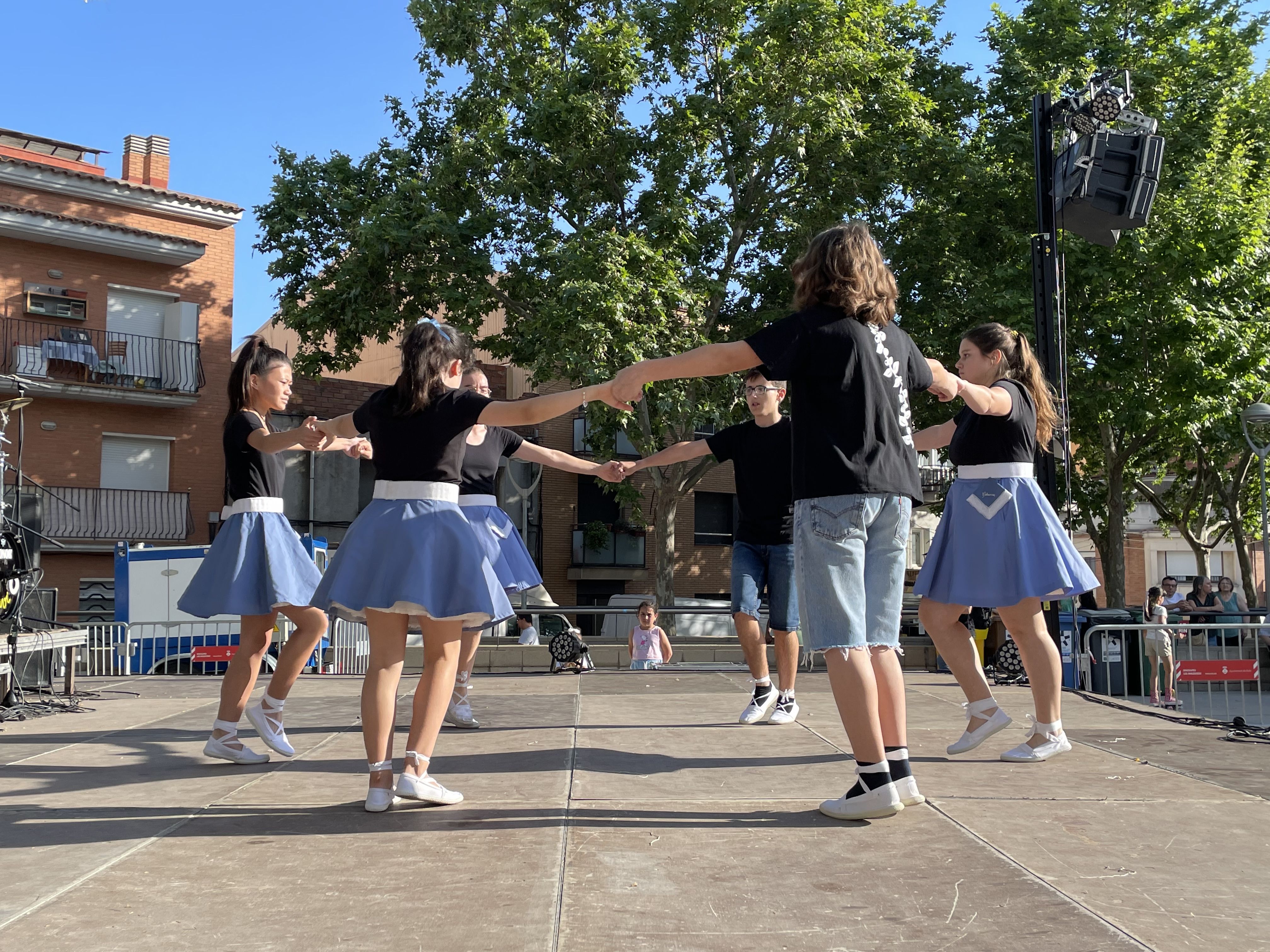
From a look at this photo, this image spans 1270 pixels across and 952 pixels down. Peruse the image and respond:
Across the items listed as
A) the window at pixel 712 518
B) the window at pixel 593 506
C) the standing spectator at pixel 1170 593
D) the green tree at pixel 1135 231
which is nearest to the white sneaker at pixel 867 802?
the standing spectator at pixel 1170 593

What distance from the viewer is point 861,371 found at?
12.7ft

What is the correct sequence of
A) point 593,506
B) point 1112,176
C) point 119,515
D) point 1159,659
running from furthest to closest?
1. point 593,506
2. point 119,515
3. point 1159,659
4. point 1112,176

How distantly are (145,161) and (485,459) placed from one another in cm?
2807

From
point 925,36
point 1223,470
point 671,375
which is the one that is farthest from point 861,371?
point 1223,470

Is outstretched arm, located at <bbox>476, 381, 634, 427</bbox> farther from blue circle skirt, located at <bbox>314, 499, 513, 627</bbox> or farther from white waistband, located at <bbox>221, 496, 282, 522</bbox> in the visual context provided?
white waistband, located at <bbox>221, 496, 282, 522</bbox>

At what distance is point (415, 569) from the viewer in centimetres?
389

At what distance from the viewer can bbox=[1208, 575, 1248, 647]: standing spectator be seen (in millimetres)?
12969

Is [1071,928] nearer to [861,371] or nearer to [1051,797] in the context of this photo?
[1051,797]

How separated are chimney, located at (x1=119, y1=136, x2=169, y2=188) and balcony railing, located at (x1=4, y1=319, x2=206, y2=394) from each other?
4.87m

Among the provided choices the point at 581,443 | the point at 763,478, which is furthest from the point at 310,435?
the point at 581,443

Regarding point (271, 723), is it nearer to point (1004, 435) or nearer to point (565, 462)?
point (565, 462)

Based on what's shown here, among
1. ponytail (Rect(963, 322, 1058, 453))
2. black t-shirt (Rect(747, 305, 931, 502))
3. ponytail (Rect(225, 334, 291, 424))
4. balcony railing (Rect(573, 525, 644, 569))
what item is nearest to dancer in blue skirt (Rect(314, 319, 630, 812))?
black t-shirt (Rect(747, 305, 931, 502))

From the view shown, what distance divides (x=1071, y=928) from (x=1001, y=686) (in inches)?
262

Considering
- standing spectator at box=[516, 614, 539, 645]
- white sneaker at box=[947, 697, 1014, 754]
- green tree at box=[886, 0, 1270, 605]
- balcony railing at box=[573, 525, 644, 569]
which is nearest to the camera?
white sneaker at box=[947, 697, 1014, 754]
